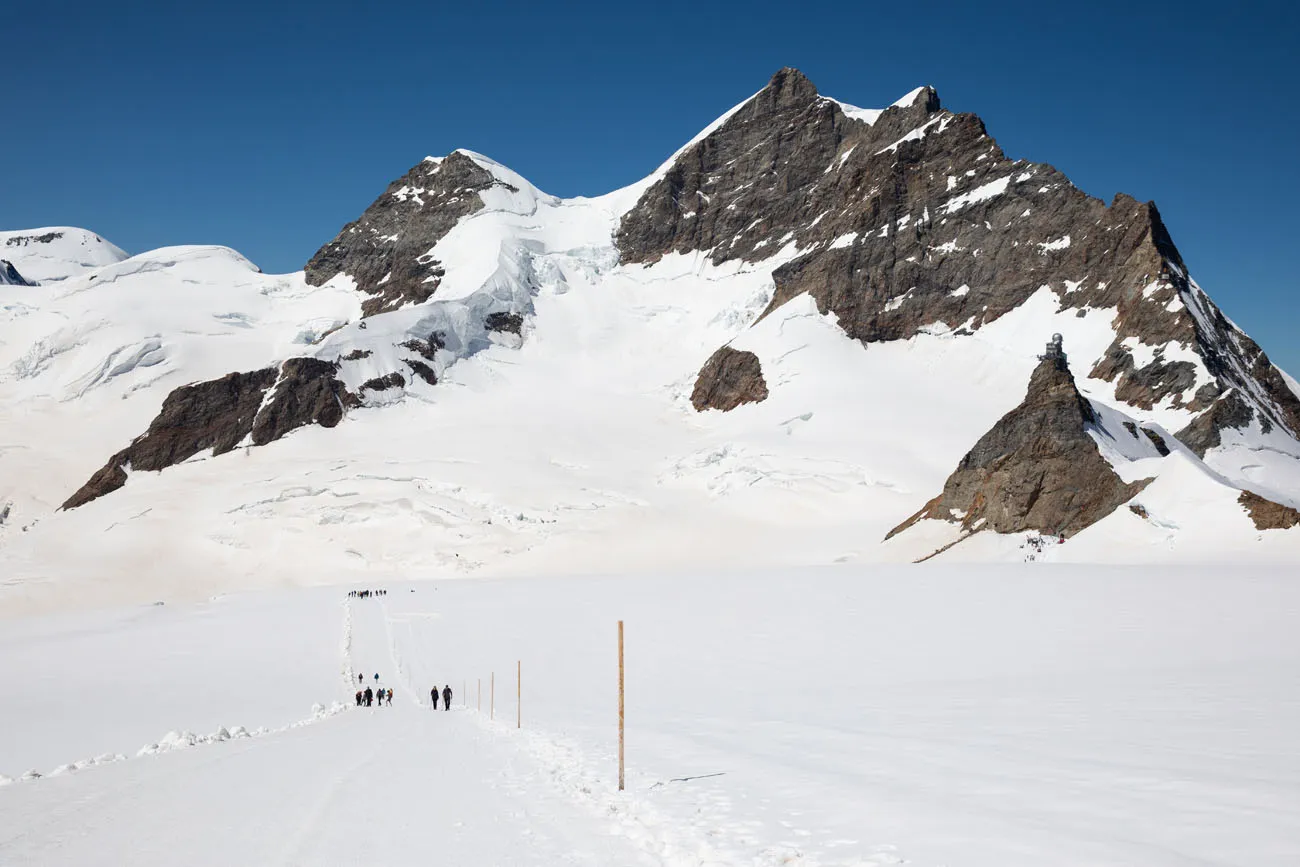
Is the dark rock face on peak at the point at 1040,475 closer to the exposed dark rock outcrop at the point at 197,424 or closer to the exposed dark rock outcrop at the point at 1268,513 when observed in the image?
the exposed dark rock outcrop at the point at 1268,513

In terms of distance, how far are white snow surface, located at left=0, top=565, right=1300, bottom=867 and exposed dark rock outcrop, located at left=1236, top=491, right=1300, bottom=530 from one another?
10.1 meters

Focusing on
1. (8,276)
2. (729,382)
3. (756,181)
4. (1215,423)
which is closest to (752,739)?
(1215,423)

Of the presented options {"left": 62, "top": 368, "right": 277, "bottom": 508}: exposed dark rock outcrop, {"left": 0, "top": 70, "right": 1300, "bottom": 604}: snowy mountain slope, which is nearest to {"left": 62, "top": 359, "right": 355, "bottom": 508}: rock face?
{"left": 62, "top": 368, "right": 277, "bottom": 508}: exposed dark rock outcrop

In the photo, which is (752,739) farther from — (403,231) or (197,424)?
(403,231)

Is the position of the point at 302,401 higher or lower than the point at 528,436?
higher

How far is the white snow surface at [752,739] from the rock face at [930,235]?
55.8 meters

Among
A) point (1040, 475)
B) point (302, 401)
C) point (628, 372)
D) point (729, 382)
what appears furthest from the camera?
point (628, 372)

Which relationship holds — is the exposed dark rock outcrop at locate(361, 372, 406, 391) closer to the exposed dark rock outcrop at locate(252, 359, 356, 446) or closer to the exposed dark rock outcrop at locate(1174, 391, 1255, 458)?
the exposed dark rock outcrop at locate(252, 359, 356, 446)

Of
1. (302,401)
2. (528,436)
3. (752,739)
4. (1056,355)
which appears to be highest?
(302,401)

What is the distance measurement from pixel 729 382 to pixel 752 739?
87071 millimetres

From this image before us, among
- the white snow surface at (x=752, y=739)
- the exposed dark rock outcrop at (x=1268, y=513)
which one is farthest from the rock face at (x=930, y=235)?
the white snow surface at (x=752, y=739)

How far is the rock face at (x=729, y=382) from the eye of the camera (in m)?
98.0

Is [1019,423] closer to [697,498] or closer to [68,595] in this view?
[697,498]

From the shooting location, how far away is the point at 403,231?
150625mm
